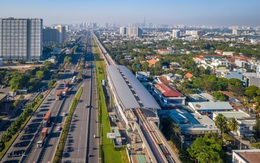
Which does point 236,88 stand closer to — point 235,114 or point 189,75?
point 235,114

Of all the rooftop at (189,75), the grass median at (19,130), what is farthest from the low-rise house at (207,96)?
the grass median at (19,130)

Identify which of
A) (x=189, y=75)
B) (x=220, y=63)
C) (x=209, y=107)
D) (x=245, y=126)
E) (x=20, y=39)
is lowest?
(x=245, y=126)

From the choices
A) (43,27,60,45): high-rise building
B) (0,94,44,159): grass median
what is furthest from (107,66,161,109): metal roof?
(43,27,60,45): high-rise building

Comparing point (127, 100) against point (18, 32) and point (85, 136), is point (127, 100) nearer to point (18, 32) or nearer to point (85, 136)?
point (85, 136)

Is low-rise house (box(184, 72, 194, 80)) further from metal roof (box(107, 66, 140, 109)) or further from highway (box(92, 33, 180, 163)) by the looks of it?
highway (box(92, 33, 180, 163))

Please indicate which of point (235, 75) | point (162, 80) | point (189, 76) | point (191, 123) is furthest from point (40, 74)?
point (235, 75)

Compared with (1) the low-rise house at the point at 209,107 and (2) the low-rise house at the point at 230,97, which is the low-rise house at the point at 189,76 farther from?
(1) the low-rise house at the point at 209,107
